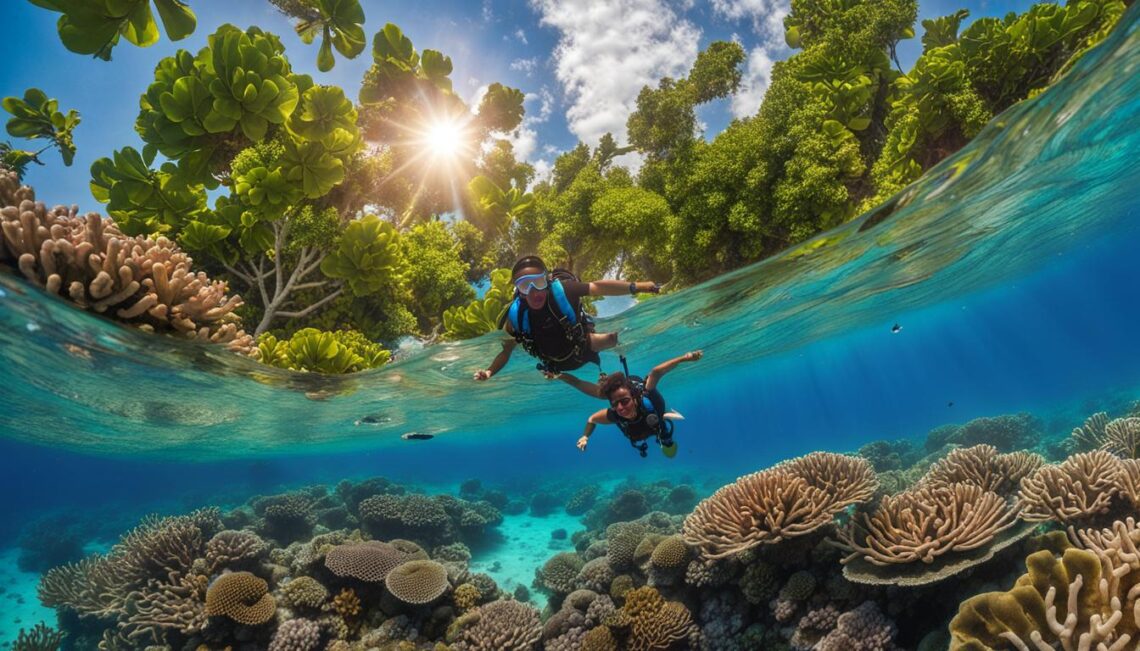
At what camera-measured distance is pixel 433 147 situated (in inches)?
537

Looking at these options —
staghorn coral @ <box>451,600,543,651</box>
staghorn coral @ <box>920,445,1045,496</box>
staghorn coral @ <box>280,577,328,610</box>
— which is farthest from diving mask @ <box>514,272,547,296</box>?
staghorn coral @ <box>280,577,328,610</box>

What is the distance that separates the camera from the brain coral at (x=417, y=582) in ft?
26.3

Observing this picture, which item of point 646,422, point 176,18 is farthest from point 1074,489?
point 176,18

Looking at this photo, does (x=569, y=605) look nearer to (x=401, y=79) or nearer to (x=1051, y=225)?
(x=401, y=79)

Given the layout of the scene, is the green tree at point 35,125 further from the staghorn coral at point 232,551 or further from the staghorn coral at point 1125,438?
the staghorn coral at point 1125,438

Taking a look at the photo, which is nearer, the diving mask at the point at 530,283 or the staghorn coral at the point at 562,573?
the diving mask at the point at 530,283

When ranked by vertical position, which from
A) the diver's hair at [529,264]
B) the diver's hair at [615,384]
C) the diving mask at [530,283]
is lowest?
the diver's hair at [615,384]

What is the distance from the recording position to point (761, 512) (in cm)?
618

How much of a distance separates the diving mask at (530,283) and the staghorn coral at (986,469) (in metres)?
5.82

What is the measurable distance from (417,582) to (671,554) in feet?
14.6

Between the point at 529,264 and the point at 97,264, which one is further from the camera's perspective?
the point at 529,264

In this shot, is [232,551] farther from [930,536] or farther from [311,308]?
[930,536]

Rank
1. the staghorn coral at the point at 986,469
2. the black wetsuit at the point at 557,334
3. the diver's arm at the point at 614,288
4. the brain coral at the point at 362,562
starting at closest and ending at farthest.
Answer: the diver's arm at the point at 614,288, the black wetsuit at the point at 557,334, the staghorn coral at the point at 986,469, the brain coral at the point at 362,562

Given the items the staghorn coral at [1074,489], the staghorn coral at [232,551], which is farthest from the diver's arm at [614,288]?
the staghorn coral at [232,551]
